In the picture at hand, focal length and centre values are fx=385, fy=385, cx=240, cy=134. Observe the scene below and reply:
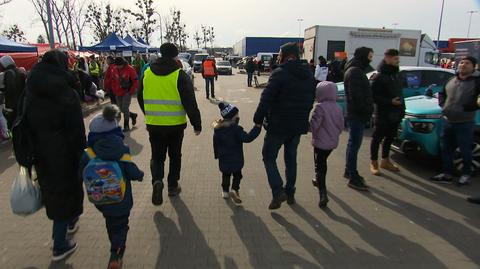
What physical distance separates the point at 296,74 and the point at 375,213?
1.90 metres

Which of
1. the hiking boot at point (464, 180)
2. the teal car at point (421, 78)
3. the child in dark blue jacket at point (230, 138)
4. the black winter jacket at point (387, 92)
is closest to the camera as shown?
the child in dark blue jacket at point (230, 138)

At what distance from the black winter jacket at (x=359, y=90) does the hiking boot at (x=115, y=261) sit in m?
3.48

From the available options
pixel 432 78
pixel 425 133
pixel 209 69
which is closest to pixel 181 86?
pixel 425 133

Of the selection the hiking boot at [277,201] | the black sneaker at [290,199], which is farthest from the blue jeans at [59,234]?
the black sneaker at [290,199]

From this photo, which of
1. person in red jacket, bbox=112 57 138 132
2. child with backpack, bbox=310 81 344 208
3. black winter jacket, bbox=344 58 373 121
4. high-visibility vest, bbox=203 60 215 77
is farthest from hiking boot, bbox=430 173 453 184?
high-visibility vest, bbox=203 60 215 77

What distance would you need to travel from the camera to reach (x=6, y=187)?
550 centimetres

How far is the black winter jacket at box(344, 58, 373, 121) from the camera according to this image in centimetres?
506

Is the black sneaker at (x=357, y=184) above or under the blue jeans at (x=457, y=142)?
under

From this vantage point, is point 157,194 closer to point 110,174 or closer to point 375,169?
point 110,174

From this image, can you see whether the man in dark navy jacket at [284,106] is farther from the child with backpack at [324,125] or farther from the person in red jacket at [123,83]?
the person in red jacket at [123,83]

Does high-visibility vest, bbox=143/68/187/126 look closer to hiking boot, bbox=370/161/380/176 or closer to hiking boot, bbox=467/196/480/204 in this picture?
hiking boot, bbox=370/161/380/176

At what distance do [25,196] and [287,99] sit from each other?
107 inches

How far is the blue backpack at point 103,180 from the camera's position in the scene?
3113 mm

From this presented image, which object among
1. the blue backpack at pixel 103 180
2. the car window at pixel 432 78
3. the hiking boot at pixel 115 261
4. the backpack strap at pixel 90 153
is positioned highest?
the car window at pixel 432 78
